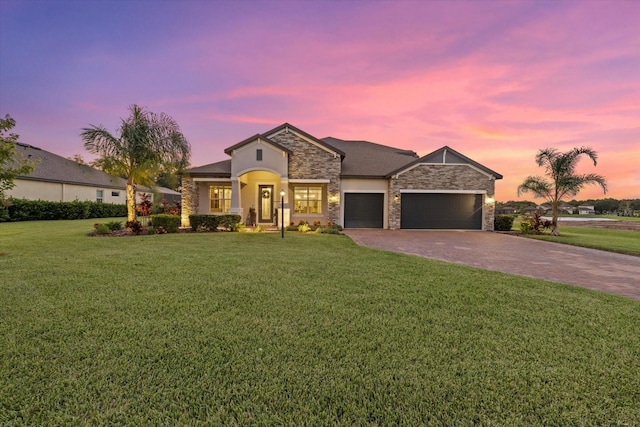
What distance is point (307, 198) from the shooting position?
55.7 ft

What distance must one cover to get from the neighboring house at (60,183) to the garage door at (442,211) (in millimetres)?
18448

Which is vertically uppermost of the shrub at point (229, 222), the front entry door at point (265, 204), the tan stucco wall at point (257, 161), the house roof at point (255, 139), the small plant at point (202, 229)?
the house roof at point (255, 139)

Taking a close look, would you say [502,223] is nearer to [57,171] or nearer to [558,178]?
[558,178]

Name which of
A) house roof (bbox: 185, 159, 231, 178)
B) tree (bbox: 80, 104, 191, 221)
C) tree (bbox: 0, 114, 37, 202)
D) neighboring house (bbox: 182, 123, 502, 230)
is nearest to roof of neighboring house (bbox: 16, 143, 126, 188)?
tree (bbox: 80, 104, 191, 221)

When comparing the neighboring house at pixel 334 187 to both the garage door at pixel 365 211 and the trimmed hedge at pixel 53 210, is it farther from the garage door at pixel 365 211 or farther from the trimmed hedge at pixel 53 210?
the trimmed hedge at pixel 53 210

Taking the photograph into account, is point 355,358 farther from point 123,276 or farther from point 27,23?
point 27,23

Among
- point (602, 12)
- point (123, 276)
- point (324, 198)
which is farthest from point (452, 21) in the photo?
point (123, 276)

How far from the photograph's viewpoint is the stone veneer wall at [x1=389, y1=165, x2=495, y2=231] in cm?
1614

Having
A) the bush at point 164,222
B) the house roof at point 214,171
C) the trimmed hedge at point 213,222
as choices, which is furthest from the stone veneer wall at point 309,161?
the bush at point 164,222

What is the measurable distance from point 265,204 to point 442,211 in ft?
37.6

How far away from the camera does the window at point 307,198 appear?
16922 mm

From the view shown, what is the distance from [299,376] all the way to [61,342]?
2.64 m

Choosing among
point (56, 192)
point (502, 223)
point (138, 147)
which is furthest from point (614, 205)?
point (56, 192)

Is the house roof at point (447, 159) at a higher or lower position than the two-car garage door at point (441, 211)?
higher
